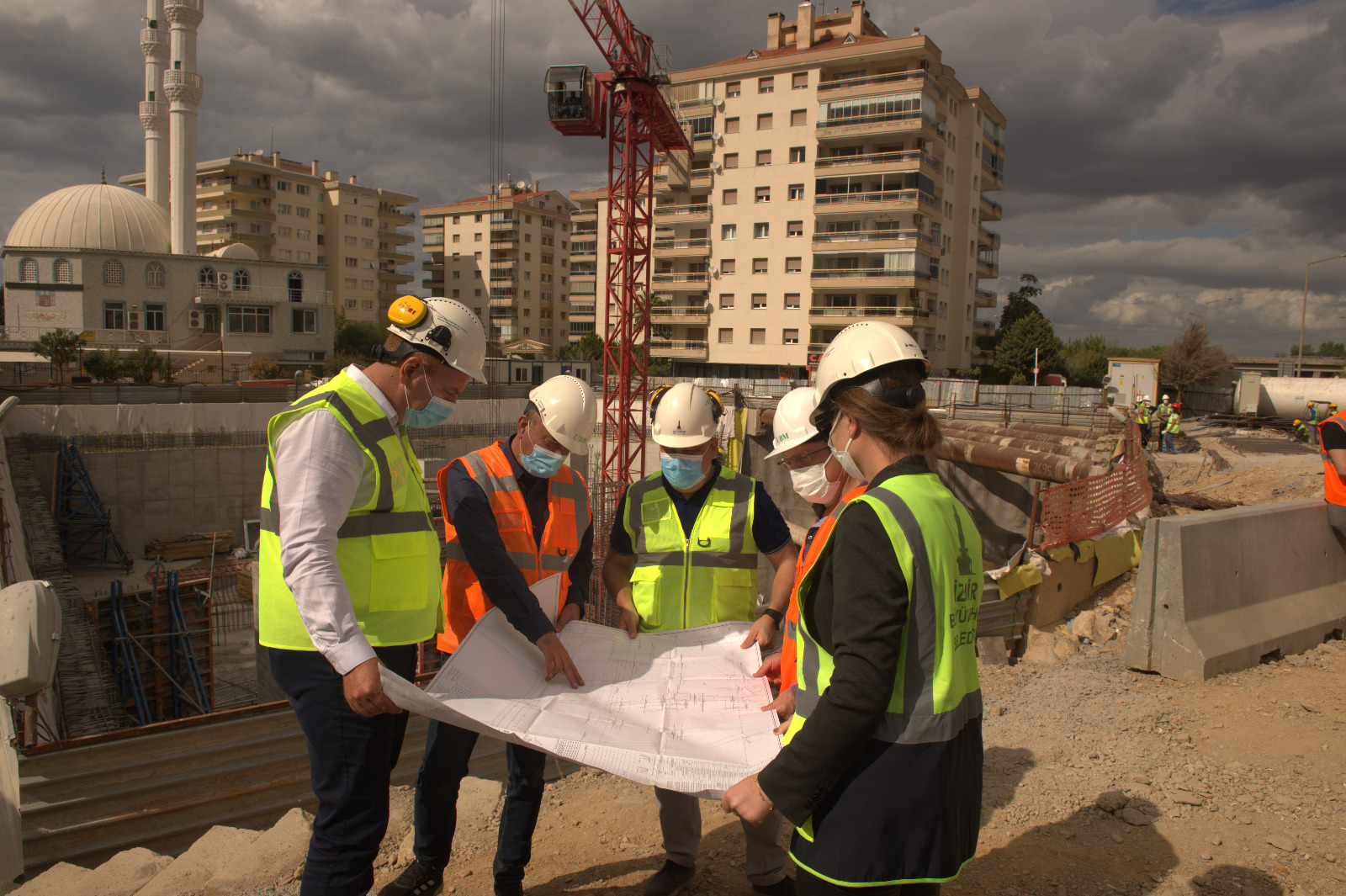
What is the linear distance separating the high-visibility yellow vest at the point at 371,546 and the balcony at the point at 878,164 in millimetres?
43503

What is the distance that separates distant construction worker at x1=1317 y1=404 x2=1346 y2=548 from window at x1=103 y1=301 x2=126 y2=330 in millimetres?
54390

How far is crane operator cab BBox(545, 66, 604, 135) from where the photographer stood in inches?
1164

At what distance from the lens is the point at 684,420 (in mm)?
3324

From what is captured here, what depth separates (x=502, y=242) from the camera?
72.5 m

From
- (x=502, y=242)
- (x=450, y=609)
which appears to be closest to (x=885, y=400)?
(x=450, y=609)

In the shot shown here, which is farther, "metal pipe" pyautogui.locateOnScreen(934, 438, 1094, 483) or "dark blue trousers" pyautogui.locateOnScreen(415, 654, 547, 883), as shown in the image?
"metal pipe" pyautogui.locateOnScreen(934, 438, 1094, 483)

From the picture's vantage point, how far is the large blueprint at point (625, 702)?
206cm

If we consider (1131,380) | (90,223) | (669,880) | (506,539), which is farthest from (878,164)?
(90,223)

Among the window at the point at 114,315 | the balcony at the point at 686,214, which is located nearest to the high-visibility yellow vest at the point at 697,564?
the balcony at the point at 686,214

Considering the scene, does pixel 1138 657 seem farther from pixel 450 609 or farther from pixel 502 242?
pixel 502 242

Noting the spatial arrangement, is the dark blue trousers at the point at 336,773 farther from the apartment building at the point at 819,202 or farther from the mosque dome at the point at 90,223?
the mosque dome at the point at 90,223

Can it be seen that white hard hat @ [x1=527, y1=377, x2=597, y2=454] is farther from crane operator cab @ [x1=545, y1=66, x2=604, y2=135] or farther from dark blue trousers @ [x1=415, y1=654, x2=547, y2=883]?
crane operator cab @ [x1=545, y1=66, x2=604, y2=135]

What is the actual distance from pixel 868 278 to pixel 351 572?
43.2m

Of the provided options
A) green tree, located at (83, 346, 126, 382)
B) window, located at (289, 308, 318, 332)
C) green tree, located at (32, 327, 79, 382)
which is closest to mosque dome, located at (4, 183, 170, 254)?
window, located at (289, 308, 318, 332)
